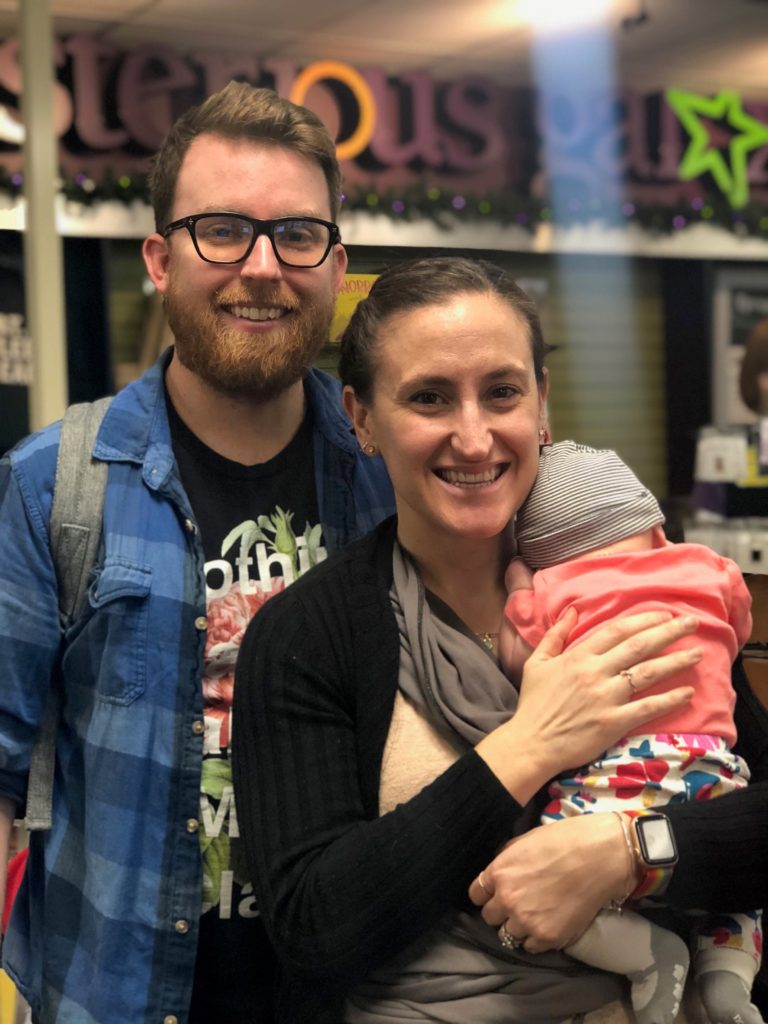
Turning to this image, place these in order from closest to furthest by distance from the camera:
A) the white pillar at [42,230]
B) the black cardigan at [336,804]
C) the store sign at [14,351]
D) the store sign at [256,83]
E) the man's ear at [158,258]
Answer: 1. the black cardigan at [336,804]
2. the man's ear at [158,258]
3. the store sign at [14,351]
4. the white pillar at [42,230]
5. the store sign at [256,83]

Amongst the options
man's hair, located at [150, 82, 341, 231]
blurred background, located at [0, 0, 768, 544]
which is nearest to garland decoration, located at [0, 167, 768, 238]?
blurred background, located at [0, 0, 768, 544]

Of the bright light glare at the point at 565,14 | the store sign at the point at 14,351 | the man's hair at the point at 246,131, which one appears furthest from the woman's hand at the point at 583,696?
the bright light glare at the point at 565,14

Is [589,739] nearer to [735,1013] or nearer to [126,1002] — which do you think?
[735,1013]

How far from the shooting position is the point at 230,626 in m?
1.67

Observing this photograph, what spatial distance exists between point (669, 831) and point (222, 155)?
1040 mm

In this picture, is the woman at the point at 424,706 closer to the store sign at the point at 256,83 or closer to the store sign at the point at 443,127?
the store sign at the point at 443,127

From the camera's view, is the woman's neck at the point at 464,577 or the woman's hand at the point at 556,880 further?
the woman's neck at the point at 464,577

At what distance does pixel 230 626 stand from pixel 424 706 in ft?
1.20

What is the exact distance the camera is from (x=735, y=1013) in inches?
54.4

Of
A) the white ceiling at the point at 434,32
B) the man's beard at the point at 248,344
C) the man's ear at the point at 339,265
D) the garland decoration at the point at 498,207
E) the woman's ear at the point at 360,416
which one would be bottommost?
the woman's ear at the point at 360,416

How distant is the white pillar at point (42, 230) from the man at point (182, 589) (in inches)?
113

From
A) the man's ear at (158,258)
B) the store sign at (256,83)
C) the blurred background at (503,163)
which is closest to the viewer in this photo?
the man's ear at (158,258)

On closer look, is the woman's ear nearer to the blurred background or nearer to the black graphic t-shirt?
the black graphic t-shirt

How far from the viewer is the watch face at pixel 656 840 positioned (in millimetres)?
1303
